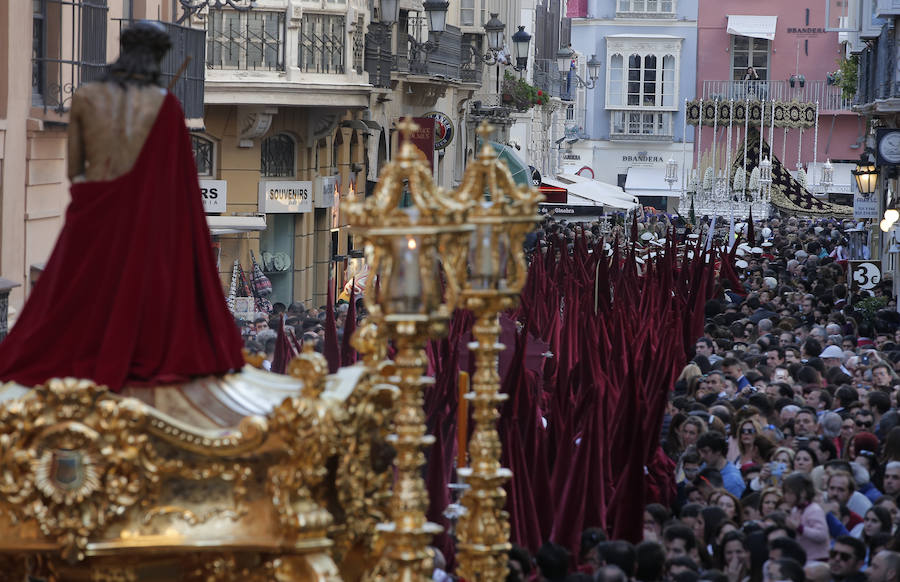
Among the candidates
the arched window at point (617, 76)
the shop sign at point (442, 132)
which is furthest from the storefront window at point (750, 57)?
the shop sign at point (442, 132)

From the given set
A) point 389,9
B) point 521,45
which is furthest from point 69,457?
point 521,45

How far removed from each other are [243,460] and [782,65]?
241ft

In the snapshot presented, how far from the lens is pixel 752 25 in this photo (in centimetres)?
7769

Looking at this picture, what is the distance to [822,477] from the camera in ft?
36.4

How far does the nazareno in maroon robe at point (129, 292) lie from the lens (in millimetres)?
6438

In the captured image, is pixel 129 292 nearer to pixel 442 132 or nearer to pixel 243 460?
pixel 243 460

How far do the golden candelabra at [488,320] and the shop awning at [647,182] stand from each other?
69610mm

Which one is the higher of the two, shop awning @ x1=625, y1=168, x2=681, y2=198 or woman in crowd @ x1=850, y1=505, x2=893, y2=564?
shop awning @ x1=625, y1=168, x2=681, y2=198

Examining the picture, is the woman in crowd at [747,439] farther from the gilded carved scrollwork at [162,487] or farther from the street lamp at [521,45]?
the street lamp at [521,45]

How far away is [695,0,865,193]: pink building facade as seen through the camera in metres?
74.8

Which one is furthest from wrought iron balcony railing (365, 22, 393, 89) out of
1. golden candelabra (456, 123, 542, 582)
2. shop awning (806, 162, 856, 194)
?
shop awning (806, 162, 856, 194)

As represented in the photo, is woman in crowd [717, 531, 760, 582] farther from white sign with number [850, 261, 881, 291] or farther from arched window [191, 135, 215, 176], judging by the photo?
arched window [191, 135, 215, 176]

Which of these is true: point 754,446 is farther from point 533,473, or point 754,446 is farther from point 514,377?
point 533,473

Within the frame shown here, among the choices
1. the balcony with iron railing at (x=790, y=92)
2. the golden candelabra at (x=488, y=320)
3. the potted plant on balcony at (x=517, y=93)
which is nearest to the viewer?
the golden candelabra at (x=488, y=320)
